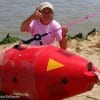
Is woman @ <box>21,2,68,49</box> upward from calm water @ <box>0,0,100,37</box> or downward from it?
upward

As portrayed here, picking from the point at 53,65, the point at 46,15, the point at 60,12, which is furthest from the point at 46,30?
the point at 60,12

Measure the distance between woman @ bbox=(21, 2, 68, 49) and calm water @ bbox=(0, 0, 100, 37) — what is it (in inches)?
195

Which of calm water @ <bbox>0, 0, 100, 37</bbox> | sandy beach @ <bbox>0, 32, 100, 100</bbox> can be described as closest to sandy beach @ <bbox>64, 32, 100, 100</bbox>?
sandy beach @ <bbox>0, 32, 100, 100</bbox>

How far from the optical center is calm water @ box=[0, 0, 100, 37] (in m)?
11.4

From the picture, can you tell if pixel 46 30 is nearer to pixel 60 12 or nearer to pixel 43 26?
pixel 43 26

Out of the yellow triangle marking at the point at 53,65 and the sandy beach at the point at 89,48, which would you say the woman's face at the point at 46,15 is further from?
the sandy beach at the point at 89,48

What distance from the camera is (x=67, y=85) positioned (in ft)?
14.8

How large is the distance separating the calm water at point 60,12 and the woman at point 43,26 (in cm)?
496

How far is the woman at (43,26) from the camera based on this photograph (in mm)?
5551

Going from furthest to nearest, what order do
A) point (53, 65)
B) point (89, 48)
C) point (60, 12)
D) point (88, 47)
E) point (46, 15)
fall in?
1. point (60, 12)
2. point (88, 47)
3. point (89, 48)
4. point (46, 15)
5. point (53, 65)

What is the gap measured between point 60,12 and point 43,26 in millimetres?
7676

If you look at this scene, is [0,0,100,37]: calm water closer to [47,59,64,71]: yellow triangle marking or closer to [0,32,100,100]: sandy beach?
[0,32,100,100]: sandy beach

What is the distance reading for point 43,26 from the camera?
572cm

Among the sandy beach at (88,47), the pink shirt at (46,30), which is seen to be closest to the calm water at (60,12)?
the sandy beach at (88,47)
